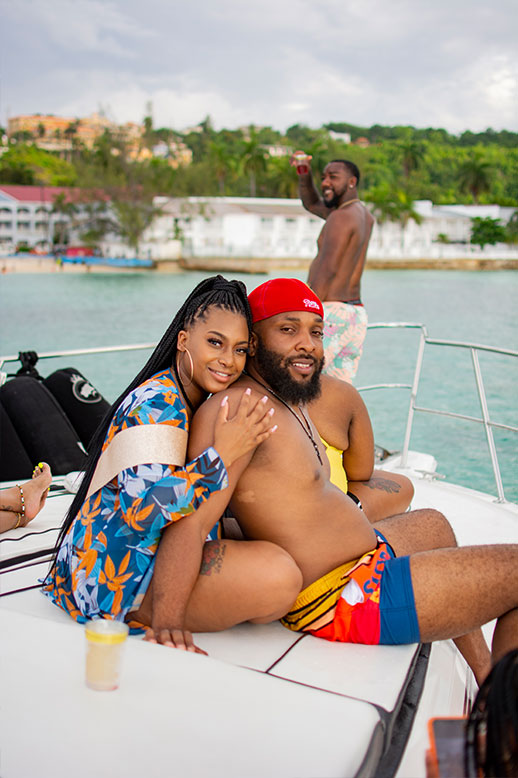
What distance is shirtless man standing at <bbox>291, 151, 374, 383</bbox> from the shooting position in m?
4.37

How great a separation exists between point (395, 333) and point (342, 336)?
25128 millimetres

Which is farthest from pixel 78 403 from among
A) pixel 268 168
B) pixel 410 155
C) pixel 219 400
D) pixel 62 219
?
pixel 410 155

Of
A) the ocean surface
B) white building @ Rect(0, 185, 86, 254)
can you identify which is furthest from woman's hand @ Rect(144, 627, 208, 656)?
white building @ Rect(0, 185, 86, 254)

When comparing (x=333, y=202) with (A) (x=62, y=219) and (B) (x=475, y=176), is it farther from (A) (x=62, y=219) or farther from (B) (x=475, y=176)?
(B) (x=475, y=176)

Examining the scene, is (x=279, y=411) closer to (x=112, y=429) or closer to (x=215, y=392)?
(x=215, y=392)

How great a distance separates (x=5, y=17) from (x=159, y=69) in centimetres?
1804

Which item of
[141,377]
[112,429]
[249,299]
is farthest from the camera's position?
[249,299]

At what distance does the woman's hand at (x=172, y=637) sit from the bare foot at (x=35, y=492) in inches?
48.7

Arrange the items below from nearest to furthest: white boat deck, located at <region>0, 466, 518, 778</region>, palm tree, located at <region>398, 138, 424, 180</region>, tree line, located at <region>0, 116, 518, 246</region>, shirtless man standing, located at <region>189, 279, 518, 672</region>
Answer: white boat deck, located at <region>0, 466, 518, 778</region> → shirtless man standing, located at <region>189, 279, 518, 672</region> → tree line, located at <region>0, 116, 518, 246</region> → palm tree, located at <region>398, 138, 424, 180</region>

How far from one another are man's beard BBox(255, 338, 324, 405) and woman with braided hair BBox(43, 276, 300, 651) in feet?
0.43

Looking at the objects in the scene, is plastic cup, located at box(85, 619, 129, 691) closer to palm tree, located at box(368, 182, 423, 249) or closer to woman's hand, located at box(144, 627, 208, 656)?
woman's hand, located at box(144, 627, 208, 656)

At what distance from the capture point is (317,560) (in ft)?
6.14

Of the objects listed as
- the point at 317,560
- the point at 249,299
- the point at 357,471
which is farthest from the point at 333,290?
the point at 317,560

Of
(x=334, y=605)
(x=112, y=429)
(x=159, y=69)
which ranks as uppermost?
(x=159, y=69)
